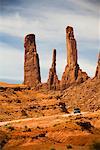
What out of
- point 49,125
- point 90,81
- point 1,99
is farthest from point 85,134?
point 90,81

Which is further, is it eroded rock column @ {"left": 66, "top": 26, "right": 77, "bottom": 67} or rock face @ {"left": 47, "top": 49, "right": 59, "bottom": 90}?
rock face @ {"left": 47, "top": 49, "right": 59, "bottom": 90}

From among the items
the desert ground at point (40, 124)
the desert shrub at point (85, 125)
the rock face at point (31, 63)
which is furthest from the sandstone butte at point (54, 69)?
the desert shrub at point (85, 125)

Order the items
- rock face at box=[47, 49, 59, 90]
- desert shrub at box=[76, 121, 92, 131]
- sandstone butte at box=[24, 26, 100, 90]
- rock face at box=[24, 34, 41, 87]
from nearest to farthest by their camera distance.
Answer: desert shrub at box=[76, 121, 92, 131] → rock face at box=[24, 34, 41, 87] → sandstone butte at box=[24, 26, 100, 90] → rock face at box=[47, 49, 59, 90]

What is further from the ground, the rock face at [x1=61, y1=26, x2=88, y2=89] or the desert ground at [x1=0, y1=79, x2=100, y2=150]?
the rock face at [x1=61, y1=26, x2=88, y2=89]

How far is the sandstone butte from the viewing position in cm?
12950

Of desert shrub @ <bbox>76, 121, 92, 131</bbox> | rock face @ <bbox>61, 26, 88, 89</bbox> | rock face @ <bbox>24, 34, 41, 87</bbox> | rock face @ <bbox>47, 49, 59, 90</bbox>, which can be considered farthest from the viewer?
rock face @ <bbox>47, 49, 59, 90</bbox>

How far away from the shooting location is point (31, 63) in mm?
130250

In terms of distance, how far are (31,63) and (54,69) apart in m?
15.8

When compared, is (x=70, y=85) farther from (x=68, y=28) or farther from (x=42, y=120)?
(x=42, y=120)

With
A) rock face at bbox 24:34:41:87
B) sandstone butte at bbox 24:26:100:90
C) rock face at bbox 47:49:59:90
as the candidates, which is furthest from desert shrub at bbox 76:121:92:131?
rock face at bbox 47:49:59:90

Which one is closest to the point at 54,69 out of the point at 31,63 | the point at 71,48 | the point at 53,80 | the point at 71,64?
the point at 53,80

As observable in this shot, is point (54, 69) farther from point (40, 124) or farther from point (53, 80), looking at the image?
point (40, 124)

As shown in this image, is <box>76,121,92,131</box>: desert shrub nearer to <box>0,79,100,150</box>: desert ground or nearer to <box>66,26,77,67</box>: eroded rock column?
<box>0,79,100,150</box>: desert ground

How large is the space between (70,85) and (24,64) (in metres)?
16.9
